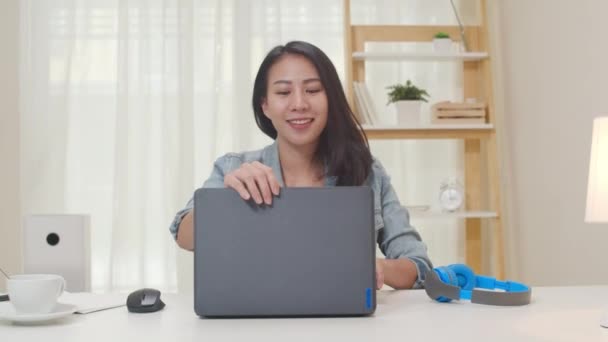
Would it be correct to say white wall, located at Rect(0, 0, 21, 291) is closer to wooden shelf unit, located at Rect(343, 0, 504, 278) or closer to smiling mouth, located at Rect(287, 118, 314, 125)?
wooden shelf unit, located at Rect(343, 0, 504, 278)

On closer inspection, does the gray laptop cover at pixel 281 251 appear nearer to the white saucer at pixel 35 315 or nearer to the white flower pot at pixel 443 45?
the white saucer at pixel 35 315

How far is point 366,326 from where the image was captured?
1.04m

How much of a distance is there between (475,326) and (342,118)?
0.77 m

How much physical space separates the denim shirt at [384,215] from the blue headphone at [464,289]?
0.22 meters

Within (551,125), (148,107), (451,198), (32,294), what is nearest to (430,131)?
(451,198)

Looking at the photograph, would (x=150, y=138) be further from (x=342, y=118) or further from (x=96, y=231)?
(x=342, y=118)

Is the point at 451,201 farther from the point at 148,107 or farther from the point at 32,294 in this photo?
the point at 32,294

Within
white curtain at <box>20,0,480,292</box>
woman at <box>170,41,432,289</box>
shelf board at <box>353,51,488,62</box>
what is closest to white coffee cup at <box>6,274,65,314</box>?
woman at <box>170,41,432,289</box>

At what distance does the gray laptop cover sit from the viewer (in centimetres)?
107

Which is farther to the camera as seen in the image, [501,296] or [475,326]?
[501,296]

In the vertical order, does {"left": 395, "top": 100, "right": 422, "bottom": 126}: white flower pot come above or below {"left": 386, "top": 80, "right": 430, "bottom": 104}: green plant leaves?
below

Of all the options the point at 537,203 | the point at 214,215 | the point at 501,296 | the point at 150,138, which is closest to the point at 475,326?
the point at 501,296

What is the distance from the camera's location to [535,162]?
9.87ft

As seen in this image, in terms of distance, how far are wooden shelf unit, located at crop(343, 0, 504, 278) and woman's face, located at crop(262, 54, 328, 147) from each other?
54.0 inches
